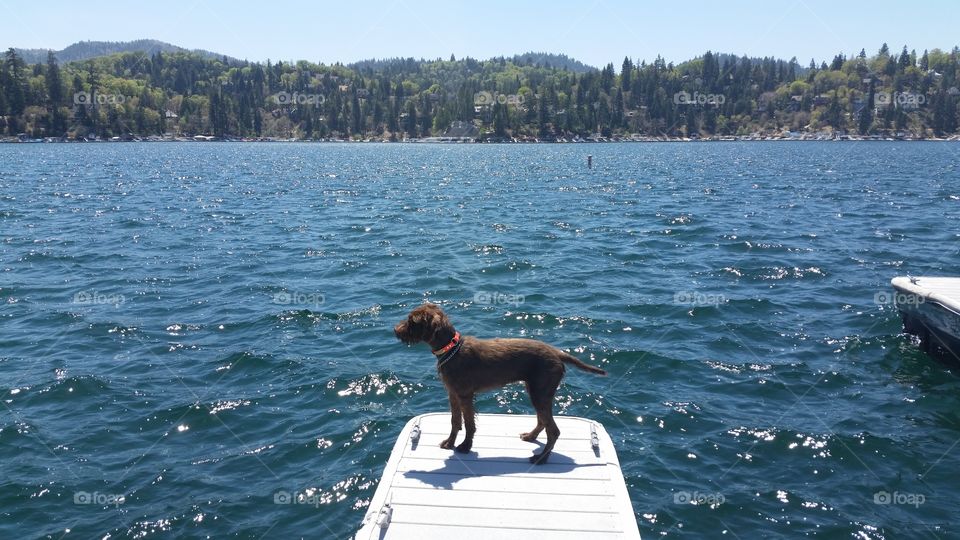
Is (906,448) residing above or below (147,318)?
below

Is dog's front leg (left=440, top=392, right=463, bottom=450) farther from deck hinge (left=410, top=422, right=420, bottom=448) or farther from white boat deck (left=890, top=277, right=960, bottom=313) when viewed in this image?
white boat deck (left=890, top=277, right=960, bottom=313)

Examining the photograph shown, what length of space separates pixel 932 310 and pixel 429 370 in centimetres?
1354

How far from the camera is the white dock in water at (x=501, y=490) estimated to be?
5.91 metres

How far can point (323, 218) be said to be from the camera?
41.7m

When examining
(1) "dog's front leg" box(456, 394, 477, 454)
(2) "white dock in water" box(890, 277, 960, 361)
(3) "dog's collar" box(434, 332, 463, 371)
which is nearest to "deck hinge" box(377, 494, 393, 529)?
(1) "dog's front leg" box(456, 394, 477, 454)

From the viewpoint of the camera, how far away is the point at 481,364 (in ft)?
24.2

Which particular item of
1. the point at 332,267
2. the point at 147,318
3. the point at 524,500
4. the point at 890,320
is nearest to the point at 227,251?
the point at 332,267

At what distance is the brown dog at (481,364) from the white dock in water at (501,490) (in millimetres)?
379

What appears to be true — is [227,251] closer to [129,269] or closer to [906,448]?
[129,269]

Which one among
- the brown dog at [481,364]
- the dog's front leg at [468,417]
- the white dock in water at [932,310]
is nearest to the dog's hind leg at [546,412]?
the brown dog at [481,364]

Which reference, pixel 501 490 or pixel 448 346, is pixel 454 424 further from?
pixel 501 490

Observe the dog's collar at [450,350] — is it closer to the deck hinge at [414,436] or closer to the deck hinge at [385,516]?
the deck hinge at [414,436]

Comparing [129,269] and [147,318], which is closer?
[147,318]

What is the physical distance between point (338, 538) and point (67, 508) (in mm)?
4611
